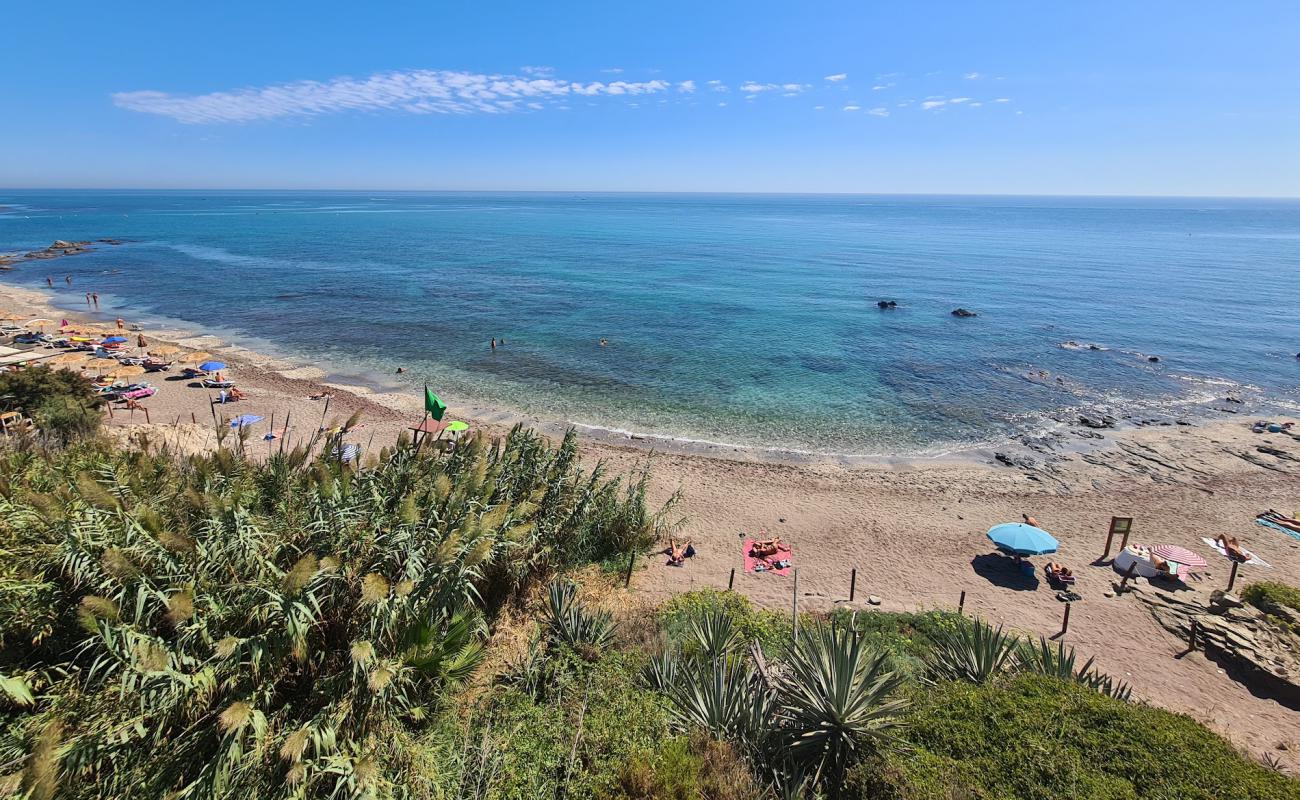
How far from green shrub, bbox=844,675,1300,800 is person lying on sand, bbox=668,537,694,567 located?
8146mm

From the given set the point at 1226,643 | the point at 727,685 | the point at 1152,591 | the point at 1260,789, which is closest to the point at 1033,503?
the point at 1152,591

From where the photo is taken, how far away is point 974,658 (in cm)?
796

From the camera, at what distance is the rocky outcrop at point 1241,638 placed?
10.8 meters

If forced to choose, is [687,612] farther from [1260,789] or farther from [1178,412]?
[1178,412]

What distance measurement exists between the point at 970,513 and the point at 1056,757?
14216 millimetres

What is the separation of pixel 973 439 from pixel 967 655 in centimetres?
1880


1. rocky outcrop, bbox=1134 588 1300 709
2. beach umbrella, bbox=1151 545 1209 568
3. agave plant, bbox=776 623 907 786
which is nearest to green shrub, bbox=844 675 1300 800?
agave plant, bbox=776 623 907 786

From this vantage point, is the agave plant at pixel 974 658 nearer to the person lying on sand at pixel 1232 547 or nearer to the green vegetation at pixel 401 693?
the green vegetation at pixel 401 693

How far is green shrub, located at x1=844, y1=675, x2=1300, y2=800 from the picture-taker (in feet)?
18.1

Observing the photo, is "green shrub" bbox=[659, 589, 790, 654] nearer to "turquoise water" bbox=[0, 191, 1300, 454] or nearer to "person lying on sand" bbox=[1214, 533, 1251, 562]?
"turquoise water" bbox=[0, 191, 1300, 454]

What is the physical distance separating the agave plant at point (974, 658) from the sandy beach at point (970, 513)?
14.6ft

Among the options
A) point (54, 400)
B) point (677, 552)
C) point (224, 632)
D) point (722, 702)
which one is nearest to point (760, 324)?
point (677, 552)

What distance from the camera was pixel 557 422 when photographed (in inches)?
991

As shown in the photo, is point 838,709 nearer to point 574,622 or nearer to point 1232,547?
point 574,622
